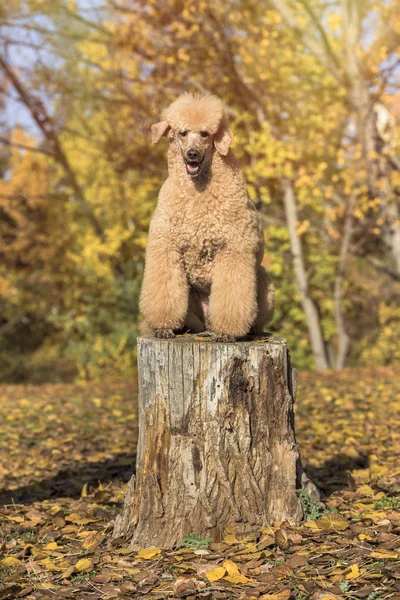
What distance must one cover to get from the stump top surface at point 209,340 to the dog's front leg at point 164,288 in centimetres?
10

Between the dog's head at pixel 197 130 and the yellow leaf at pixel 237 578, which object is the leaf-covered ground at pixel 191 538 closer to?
the yellow leaf at pixel 237 578

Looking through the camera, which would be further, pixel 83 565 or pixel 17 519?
pixel 17 519

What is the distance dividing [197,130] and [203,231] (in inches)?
20.6

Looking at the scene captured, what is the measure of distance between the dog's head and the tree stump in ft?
3.16

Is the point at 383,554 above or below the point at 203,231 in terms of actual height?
below

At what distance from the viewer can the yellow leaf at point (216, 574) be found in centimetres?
277

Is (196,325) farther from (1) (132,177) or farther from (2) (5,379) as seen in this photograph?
(2) (5,379)

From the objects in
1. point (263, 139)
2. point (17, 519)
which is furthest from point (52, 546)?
point (263, 139)

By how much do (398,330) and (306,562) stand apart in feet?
30.0

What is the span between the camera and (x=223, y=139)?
11.2 feet

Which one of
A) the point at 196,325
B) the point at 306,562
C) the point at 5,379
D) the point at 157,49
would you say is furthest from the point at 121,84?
the point at 306,562

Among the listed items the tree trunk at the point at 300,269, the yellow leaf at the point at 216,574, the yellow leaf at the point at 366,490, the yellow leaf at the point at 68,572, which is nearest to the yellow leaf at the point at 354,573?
the yellow leaf at the point at 216,574

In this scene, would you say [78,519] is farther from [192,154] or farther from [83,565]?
[192,154]

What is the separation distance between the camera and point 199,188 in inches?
135
